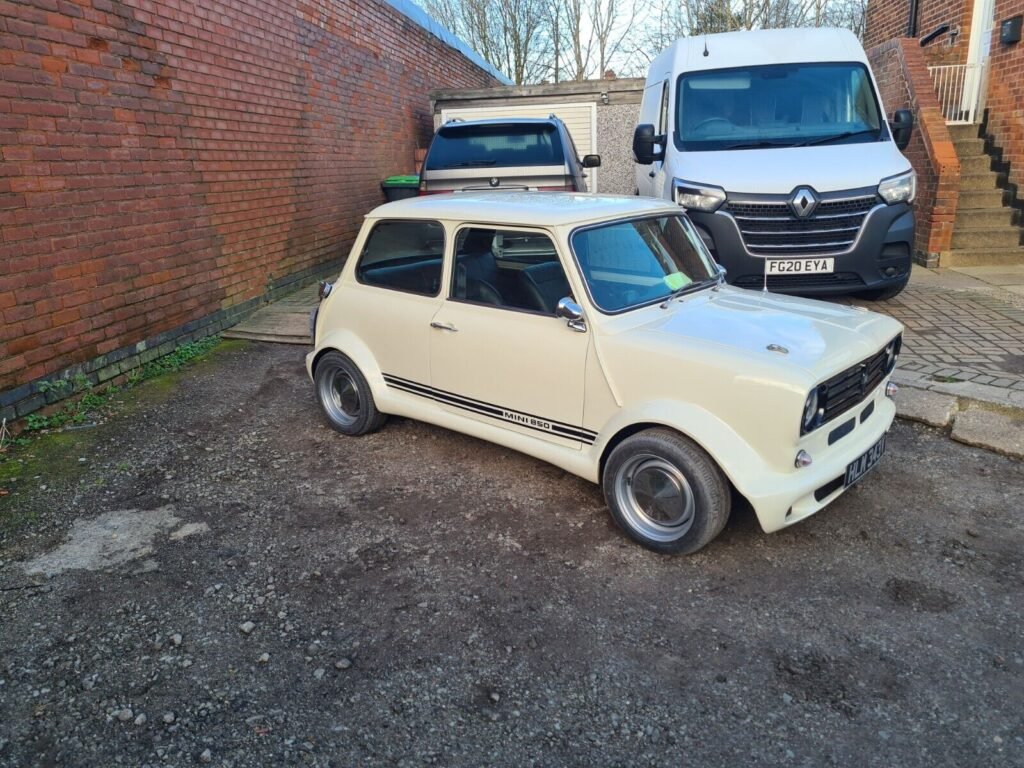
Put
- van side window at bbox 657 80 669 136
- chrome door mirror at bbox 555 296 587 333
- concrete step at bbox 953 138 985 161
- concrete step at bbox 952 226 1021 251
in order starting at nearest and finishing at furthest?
chrome door mirror at bbox 555 296 587 333
van side window at bbox 657 80 669 136
concrete step at bbox 952 226 1021 251
concrete step at bbox 953 138 985 161

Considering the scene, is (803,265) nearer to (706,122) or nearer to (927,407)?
(706,122)

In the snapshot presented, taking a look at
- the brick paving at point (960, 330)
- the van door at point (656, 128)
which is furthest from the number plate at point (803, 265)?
the van door at point (656, 128)

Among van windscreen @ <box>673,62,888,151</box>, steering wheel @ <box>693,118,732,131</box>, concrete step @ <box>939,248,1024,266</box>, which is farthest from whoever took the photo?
concrete step @ <box>939,248,1024,266</box>

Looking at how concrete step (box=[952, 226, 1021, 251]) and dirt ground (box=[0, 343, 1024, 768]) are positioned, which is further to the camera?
concrete step (box=[952, 226, 1021, 251])

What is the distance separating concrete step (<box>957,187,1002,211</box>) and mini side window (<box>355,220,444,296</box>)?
854 centimetres

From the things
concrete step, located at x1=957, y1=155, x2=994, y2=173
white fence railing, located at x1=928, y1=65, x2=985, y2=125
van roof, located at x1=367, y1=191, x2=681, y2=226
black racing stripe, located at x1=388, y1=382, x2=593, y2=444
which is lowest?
black racing stripe, located at x1=388, y1=382, x2=593, y2=444

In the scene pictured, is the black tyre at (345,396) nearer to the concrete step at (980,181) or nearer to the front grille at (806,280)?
the front grille at (806,280)

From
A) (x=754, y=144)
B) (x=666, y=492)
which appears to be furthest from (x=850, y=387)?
(x=754, y=144)

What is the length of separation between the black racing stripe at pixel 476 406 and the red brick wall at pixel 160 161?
2.81 meters

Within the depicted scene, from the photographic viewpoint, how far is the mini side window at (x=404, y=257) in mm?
4391

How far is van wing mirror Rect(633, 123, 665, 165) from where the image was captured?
Answer: 7.33 meters

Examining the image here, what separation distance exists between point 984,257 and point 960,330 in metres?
3.60

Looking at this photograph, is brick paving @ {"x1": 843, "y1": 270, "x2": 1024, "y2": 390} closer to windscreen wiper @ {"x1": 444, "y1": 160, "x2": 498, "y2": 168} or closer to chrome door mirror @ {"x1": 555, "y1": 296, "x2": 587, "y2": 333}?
chrome door mirror @ {"x1": 555, "y1": 296, "x2": 587, "y2": 333}

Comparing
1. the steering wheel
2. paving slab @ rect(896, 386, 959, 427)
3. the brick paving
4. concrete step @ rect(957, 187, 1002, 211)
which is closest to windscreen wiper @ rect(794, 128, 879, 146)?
the steering wheel
